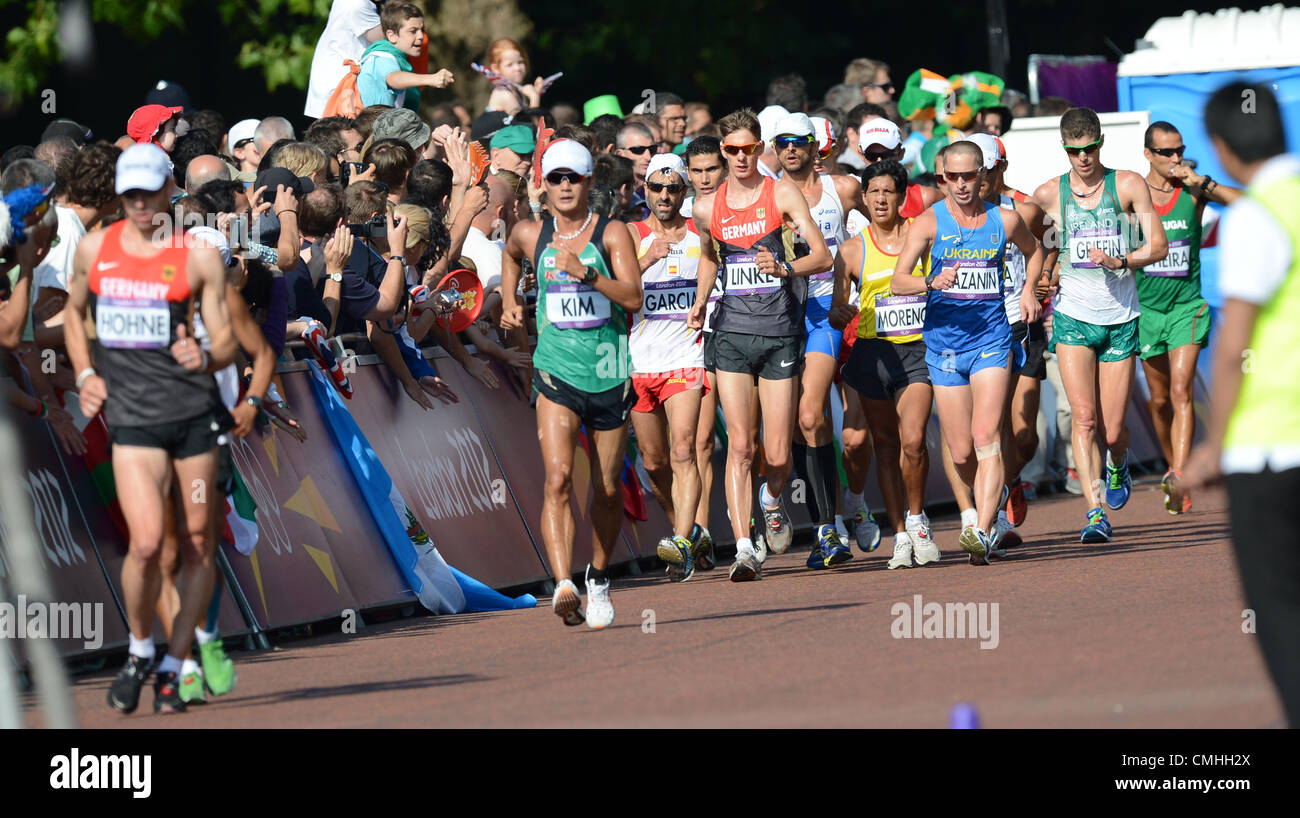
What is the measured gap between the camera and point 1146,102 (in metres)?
23.2

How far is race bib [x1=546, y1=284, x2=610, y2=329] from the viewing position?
11.1 metres

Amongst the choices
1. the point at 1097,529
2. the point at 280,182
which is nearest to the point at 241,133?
the point at 280,182

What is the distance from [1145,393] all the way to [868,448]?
6.85 metres

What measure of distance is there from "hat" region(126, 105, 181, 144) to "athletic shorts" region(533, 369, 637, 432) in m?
3.39

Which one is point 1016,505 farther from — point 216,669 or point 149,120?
point 216,669

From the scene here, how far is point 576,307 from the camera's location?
11109 mm

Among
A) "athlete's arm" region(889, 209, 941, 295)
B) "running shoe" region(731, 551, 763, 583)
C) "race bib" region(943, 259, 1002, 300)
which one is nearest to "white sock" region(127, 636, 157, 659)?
"running shoe" region(731, 551, 763, 583)

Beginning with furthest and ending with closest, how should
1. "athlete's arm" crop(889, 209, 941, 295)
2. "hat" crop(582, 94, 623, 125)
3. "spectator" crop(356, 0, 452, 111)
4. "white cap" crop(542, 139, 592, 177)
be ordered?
1. "hat" crop(582, 94, 623, 125)
2. "spectator" crop(356, 0, 452, 111)
3. "athlete's arm" crop(889, 209, 941, 295)
4. "white cap" crop(542, 139, 592, 177)

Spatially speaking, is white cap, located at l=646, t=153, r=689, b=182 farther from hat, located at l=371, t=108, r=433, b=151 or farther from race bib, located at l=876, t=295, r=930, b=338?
hat, located at l=371, t=108, r=433, b=151

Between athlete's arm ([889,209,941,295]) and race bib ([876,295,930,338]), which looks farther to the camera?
race bib ([876,295,930,338])

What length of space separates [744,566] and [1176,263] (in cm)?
419

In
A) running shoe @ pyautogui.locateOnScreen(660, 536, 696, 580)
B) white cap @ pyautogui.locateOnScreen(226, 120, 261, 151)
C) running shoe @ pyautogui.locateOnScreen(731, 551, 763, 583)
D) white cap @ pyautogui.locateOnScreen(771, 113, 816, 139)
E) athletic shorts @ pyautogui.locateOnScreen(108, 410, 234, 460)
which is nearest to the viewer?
athletic shorts @ pyautogui.locateOnScreen(108, 410, 234, 460)

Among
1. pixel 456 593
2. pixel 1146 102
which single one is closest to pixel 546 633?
pixel 456 593

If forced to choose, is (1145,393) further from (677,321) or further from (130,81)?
(130,81)
